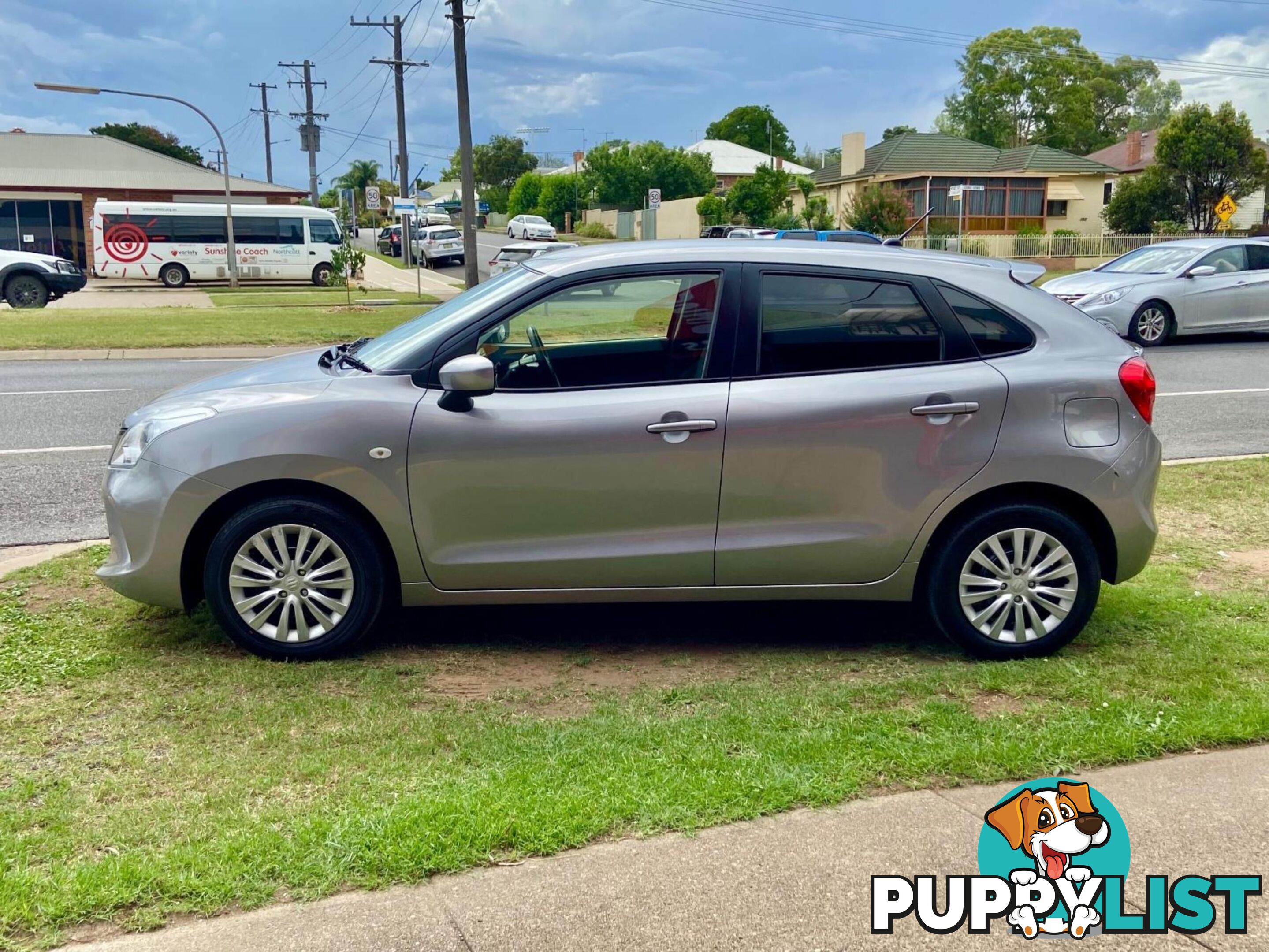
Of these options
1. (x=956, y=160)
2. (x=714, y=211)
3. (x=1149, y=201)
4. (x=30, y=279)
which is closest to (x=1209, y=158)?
(x=1149, y=201)

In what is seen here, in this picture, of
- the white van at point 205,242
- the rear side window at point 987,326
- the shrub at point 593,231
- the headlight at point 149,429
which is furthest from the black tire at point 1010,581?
the shrub at point 593,231

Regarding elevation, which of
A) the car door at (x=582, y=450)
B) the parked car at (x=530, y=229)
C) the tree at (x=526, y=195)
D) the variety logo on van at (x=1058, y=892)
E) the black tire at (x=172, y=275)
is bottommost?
the variety logo on van at (x=1058, y=892)

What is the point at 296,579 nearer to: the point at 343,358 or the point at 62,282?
the point at 343,358

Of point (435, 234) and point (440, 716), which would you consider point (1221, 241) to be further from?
point (435, 234)

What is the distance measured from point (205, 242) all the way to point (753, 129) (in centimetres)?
8695

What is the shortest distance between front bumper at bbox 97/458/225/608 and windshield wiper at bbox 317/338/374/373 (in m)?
0.79

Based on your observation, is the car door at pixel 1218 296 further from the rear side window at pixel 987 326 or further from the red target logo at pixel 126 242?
the red target logo at pixel 126 242

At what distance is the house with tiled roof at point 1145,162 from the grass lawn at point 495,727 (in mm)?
58476

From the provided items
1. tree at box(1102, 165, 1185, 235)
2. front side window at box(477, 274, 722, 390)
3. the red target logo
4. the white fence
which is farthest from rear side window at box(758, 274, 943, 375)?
tree at box(1102, 165, 1185, 235)

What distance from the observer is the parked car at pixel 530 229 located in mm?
61156

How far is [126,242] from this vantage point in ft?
134

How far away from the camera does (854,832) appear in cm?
342

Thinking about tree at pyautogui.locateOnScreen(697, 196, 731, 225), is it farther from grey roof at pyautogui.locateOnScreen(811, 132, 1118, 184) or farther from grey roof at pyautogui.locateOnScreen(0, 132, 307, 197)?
grey roof at pyautogui.locateOnScreen(0, 132, 307, 197)

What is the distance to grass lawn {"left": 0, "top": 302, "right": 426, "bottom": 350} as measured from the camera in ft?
60.6
